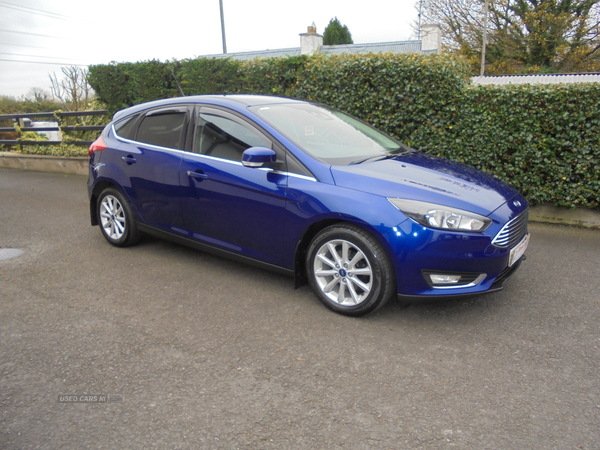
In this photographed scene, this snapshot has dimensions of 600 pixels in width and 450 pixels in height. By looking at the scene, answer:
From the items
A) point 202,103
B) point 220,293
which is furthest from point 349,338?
point 202,103

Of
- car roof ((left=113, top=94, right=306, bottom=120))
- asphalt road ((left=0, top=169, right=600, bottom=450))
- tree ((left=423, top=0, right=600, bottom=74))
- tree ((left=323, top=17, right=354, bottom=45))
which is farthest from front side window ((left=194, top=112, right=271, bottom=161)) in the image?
tree ((left=323, top=17, right=354, bottom=45))

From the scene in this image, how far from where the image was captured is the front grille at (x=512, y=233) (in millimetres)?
3470

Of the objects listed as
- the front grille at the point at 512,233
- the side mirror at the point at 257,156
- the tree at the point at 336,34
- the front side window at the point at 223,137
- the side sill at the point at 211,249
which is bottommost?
the side sill at the point at 211,249

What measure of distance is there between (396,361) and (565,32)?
1386 inches

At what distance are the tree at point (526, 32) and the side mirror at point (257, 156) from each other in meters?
32.5

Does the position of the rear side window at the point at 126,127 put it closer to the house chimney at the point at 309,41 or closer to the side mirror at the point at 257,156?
the side mirror at the point at 257,156

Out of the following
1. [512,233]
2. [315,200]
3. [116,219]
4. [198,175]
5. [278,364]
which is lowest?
[278,364]

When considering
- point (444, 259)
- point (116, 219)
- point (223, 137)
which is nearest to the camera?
point (444, 259)

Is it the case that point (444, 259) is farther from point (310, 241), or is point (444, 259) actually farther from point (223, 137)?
point (223, 137)

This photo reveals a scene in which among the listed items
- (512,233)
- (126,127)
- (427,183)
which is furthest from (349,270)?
(126,127)

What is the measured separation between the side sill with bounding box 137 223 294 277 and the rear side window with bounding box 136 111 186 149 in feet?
2.87

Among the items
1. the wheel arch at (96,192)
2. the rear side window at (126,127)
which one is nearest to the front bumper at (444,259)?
the rear side window at (126,127)

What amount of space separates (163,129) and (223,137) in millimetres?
859

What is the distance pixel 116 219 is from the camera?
5398 millimetres
